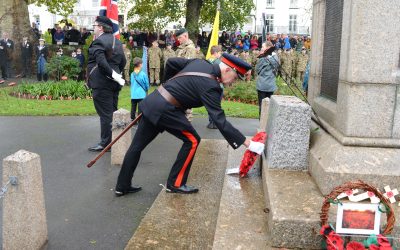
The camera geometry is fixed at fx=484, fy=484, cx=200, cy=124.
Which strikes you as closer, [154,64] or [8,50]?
[154,64]

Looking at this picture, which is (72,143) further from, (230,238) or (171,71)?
(230,238)

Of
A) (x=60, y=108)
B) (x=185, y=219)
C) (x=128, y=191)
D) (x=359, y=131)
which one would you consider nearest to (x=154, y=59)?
(x=60, y=108)

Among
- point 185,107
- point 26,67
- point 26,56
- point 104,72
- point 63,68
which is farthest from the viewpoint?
point 26,67

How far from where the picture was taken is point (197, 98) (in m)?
5.09

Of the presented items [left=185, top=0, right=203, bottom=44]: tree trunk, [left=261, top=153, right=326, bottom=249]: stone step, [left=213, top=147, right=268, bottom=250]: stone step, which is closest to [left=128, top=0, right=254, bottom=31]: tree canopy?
[left=185, top=0, right=203, bottom=44]: tree trunk

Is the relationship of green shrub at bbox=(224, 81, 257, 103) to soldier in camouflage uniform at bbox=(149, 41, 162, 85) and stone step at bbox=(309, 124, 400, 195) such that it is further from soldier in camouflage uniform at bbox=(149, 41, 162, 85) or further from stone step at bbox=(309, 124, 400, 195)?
stone step at bbox=(309, 124, 400, 195)

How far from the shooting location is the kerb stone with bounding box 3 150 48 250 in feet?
13.3

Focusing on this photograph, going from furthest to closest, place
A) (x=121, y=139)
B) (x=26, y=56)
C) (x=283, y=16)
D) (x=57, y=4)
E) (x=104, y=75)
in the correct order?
(x=283, y=16), (x=57, y=4), (x=26, y=56), (x=104, y=75), (x=121, y=139)

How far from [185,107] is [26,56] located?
19.2m

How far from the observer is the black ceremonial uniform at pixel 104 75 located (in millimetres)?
7621

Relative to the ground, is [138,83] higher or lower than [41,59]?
higher

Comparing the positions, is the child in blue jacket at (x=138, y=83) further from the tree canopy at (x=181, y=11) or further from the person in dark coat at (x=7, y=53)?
the tree canopy at (x=181, y=11)

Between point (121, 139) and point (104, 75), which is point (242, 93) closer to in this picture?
point (104, 75)

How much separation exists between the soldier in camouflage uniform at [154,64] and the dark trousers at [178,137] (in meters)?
15.2
